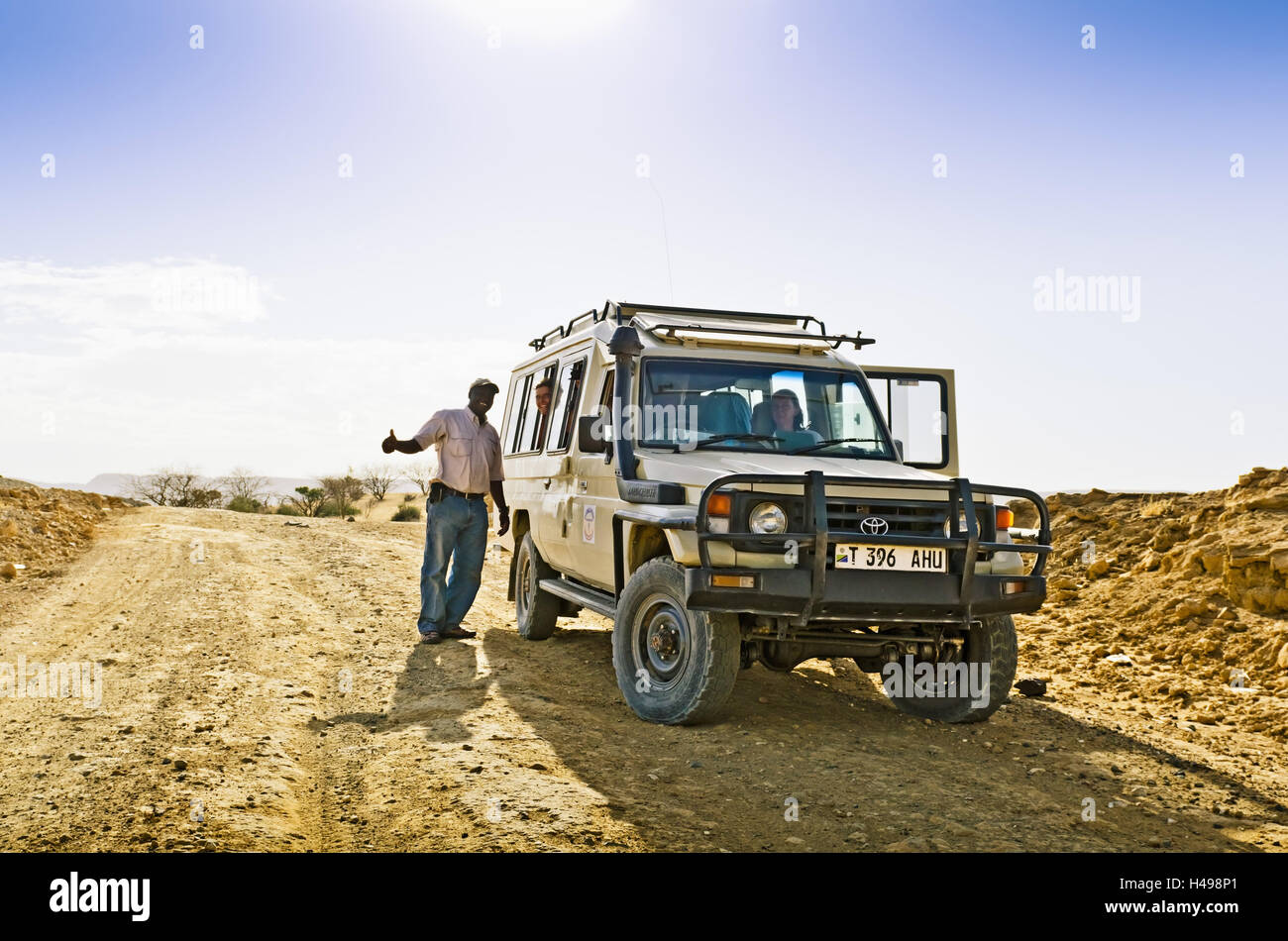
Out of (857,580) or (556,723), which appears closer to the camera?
(857,580)

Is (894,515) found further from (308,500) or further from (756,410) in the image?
(308,500)

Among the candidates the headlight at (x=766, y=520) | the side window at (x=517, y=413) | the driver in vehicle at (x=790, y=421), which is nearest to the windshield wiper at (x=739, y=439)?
the driver in vehicle at (x=790, y=421)

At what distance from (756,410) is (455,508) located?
305 centimetres

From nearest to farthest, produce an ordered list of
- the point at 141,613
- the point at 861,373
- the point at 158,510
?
the point at 861,373 → the point at 141,613 → the point at 158,510

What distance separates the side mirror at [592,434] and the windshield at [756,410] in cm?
23

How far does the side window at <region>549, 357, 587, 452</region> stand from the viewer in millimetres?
7527

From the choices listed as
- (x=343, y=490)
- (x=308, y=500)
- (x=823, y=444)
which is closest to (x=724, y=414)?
(x=823, y=444)

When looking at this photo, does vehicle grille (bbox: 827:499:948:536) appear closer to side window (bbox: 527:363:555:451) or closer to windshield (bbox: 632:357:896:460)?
windshield (bbox: 632:357:896:460)

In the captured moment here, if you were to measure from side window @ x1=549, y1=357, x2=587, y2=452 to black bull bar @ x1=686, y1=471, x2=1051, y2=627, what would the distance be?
2.63 metres

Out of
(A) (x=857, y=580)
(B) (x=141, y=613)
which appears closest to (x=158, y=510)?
(B) (x=141, y=613)

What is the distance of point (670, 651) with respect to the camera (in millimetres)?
5633
